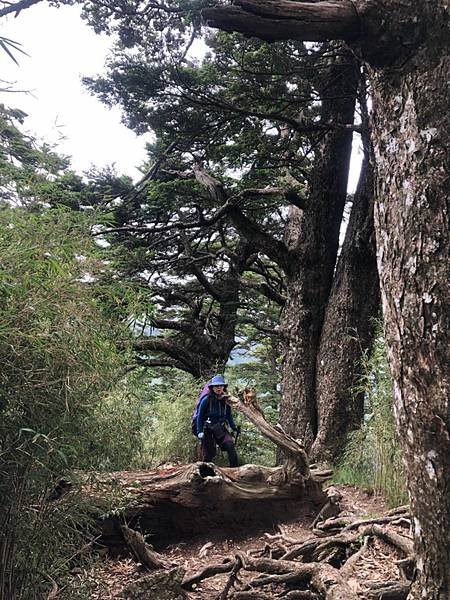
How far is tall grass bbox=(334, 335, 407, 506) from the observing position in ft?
15.2

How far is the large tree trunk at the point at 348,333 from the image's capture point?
685cm

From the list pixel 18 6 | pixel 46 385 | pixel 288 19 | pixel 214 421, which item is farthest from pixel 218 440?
pixel 18 6

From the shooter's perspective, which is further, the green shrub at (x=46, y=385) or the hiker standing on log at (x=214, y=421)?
the hiker standing on log at (x=214, y=421)

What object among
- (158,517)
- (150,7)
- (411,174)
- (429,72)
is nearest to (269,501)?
(158,517)

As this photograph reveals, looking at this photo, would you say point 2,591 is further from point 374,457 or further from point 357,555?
point 374,457

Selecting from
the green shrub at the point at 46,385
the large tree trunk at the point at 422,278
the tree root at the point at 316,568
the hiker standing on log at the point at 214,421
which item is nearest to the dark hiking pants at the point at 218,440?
the hiker standing on log at the point at 214,421

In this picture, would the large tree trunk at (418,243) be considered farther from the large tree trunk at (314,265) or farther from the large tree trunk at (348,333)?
the large tree trunk at (314,265)

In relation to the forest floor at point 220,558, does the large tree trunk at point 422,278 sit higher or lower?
higher

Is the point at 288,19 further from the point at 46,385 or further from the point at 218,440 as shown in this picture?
the point at 218,440

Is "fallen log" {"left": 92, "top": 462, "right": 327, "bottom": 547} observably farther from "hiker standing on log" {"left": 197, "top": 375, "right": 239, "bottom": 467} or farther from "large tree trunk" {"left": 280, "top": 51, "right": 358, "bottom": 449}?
"large tree trunk" {"left": 280, "top": 51, "right": 358, "bottom": 449}

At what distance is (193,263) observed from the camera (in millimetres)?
9734

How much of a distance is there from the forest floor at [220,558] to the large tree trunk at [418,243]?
100cm

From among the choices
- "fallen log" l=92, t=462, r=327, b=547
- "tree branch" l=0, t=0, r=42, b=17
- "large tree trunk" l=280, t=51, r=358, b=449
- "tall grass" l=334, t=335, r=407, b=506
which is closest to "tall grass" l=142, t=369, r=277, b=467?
"large tree trunk" l=280, t=51, r=358, b=449

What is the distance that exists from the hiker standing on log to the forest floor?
3.75 ft
